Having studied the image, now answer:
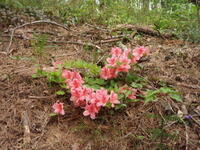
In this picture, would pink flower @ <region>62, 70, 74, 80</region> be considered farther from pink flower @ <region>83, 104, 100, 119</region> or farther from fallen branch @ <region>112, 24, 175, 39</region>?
fallen branch @ <region>112, 24, 175, 39</region>

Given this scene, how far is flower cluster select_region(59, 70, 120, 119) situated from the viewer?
1720 millimetres

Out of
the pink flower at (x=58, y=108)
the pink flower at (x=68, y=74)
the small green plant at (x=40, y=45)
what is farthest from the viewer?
the small green plant at (x=40, y=45)

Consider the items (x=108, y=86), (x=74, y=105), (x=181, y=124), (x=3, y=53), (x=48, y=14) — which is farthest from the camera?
(x=48, y=14)

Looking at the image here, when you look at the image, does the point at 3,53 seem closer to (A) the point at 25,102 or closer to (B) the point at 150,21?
(A) the point at 25,102

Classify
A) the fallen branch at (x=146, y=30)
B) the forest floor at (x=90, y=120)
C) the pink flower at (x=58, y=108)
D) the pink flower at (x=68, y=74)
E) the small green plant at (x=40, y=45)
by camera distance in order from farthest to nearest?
1. the fallen branch at (x=146, y=30)
2. the small green plant at (x=40, y=45)
3. the pink flower at (x=68, y=74)
4. the pink flower at (x=58, y=108)
5. the forest floor at (x=90, y=120)

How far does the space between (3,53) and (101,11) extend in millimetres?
3374

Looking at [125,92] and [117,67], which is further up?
[117,67]

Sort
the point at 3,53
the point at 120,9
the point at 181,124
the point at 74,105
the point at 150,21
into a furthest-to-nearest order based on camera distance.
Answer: the point at 120,9 < the point at 150,21 < the point at 3,53 < the point at 74,105 < the point at 181,124

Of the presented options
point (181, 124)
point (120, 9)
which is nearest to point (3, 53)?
point (181, 124)

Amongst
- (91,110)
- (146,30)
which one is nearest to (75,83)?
(91,110)

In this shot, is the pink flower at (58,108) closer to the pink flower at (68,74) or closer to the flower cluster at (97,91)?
the flower cluster at (97,91)

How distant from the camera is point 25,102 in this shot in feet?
6.52

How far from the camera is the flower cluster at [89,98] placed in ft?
5.64

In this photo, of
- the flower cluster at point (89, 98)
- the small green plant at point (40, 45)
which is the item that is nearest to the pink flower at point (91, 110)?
the flower cluster at point (89, 98)
